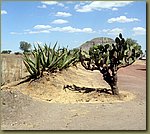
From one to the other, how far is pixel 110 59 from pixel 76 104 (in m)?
0.78

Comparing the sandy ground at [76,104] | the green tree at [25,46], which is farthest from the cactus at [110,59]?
the green tree at [25,46]

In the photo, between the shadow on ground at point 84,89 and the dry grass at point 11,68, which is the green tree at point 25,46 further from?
the shadow on ground at point 84,89

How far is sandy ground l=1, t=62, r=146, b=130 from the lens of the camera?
4250mm

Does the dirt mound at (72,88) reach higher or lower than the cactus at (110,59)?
lower

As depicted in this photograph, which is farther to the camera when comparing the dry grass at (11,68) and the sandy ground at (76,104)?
the dry grass at (11,68)

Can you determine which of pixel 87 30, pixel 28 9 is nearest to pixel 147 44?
pixel 87 30

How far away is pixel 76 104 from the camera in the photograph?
477cm

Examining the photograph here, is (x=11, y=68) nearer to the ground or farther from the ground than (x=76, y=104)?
farther from the ground

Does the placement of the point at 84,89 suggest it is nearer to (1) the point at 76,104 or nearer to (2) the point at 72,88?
(2) the point at 72,88

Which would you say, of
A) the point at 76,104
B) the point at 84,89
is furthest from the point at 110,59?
the point at 76,104

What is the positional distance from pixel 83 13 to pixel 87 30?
0.59ft

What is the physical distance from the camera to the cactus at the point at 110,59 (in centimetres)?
491

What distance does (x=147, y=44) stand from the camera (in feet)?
13.8

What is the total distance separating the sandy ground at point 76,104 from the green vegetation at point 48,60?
0.47ft
